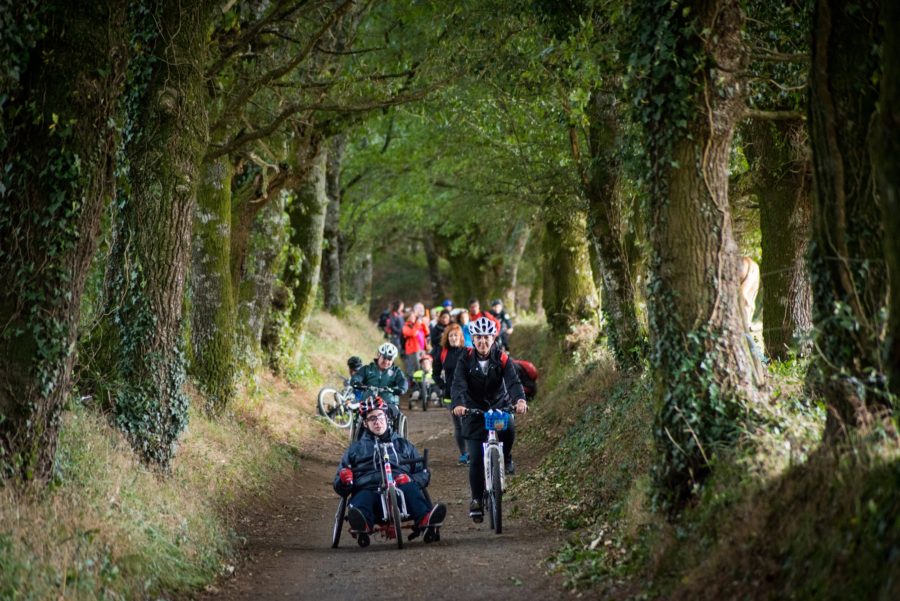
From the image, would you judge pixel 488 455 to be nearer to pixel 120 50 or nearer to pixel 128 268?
pixel 128 268

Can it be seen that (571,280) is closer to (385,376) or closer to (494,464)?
(385,376)

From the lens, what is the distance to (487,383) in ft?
35.9

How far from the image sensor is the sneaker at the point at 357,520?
9.70 metres

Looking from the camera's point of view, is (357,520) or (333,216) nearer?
(357,520)

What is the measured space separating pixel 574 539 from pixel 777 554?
12.7ft

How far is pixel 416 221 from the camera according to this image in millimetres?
36875

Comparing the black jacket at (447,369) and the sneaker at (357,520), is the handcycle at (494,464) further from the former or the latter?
the black jacket at (447,369)

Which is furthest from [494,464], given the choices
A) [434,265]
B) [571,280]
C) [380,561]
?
[434,265]

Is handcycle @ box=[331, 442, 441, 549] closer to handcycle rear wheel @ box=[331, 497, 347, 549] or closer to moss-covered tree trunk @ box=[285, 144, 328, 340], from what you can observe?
handcycle rear wheel @ box=[331, 497, 347, 549]

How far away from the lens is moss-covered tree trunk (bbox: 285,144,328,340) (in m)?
20.6

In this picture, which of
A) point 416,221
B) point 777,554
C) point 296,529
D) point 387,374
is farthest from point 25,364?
point 416,221

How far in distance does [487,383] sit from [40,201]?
5340 millimetres

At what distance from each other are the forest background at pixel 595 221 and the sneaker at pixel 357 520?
7.02 feet

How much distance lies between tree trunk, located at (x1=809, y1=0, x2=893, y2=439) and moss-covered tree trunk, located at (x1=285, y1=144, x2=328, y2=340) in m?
15.2
